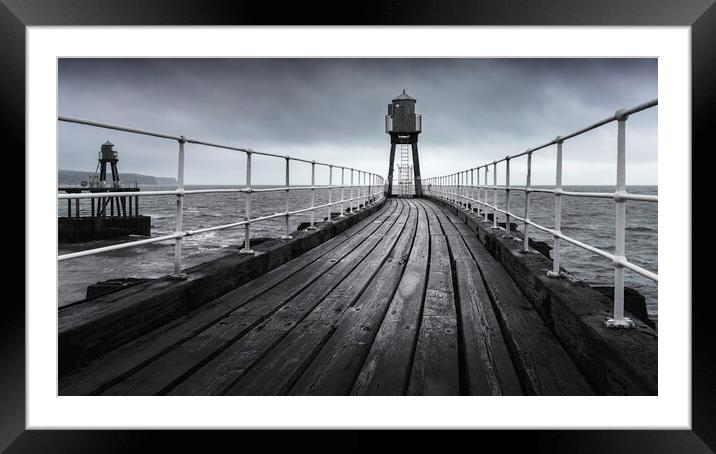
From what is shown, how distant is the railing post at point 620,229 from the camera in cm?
175

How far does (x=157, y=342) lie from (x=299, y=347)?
64 cm

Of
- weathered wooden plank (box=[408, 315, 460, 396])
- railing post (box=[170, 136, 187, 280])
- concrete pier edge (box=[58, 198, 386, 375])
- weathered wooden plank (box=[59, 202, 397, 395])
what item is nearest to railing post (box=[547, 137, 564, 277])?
weathered wooden plank (box=[408, 315, 460, 396])

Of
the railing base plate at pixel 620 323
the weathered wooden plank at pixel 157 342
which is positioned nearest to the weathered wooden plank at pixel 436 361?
the railing base plate at pixel 620 323

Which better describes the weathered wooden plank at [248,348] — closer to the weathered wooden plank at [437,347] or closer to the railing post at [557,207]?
the weathered wooden plank at [437,347]

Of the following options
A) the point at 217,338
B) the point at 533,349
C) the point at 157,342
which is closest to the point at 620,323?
the point at 533,349

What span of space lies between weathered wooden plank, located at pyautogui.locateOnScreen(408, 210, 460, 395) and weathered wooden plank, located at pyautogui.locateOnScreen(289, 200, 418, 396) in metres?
0.23

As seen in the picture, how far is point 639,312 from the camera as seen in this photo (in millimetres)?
3404

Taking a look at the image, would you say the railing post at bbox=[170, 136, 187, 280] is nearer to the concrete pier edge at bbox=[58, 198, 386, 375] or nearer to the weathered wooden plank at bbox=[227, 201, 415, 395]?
the concrete pier edge at bbox=[58, 198, 386, 375]

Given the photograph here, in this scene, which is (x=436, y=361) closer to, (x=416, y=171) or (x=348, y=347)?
(x=348, y=347)

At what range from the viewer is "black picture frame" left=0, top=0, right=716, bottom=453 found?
128 centimetres

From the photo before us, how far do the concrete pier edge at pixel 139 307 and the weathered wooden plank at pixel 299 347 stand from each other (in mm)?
654
